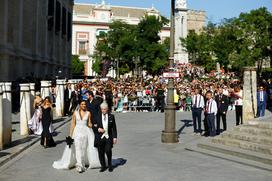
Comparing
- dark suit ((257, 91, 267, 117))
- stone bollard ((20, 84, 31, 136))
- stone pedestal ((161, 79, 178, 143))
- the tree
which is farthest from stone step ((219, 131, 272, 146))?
the tree

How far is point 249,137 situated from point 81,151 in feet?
18.1

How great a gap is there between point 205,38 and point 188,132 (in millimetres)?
57524

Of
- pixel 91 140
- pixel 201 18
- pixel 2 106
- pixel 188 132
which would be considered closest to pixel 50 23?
pixel 188 132

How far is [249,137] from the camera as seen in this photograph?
13.6m

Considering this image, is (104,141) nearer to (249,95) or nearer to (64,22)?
(249,95)

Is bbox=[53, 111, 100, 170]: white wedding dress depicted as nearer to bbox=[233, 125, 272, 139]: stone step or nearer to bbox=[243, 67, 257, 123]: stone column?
bbox=[233, 125, 272, 139]: stone step

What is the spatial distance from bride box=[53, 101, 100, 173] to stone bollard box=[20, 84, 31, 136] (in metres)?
6.41

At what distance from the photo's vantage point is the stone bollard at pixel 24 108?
16.9 m

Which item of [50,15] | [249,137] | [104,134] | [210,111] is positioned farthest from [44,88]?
[50,15]

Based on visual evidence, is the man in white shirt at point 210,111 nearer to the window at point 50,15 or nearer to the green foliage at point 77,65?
the window at point 50,15

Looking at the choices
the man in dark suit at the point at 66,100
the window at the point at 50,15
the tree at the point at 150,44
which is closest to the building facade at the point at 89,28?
the tree at the point at 150,44

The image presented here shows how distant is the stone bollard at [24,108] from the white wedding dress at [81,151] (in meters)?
6.38

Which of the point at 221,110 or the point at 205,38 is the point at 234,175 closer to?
the point at 221,110

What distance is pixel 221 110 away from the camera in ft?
58.0
